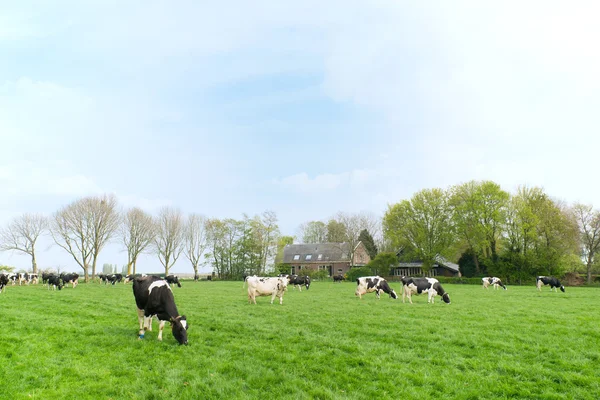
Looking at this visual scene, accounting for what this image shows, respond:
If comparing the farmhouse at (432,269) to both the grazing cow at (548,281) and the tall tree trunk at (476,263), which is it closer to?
the tall tree trunk at (476,263)

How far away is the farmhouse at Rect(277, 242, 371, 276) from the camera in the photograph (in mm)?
77562

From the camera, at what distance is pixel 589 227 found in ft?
180

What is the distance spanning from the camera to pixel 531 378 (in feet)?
24.8

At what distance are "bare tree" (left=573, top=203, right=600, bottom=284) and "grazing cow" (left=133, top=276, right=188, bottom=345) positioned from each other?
201ft

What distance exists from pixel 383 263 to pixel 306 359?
55.3 metres

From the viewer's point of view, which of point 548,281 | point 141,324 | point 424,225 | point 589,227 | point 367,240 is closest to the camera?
point 141,324

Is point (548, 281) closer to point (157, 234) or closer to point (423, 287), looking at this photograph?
point (423, 287)

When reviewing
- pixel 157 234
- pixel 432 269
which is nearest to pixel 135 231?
pixel 157 234

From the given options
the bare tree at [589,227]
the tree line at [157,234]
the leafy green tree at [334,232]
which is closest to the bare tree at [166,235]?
the tree line at [157,234]

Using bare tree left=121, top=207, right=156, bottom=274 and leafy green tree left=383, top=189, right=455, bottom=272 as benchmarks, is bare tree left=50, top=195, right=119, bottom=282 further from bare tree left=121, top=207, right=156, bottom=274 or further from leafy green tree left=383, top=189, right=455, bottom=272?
leafy green tree left=383, top=189, right=455, bottom=272

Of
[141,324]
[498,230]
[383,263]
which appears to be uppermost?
[498,230]

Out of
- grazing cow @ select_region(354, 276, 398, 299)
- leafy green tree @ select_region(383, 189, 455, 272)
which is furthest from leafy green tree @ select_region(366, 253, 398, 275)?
grazing cow @ select_region(354, 276, 398, 299)

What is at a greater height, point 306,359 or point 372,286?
point 306,359

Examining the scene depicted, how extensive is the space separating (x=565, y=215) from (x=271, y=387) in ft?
207
